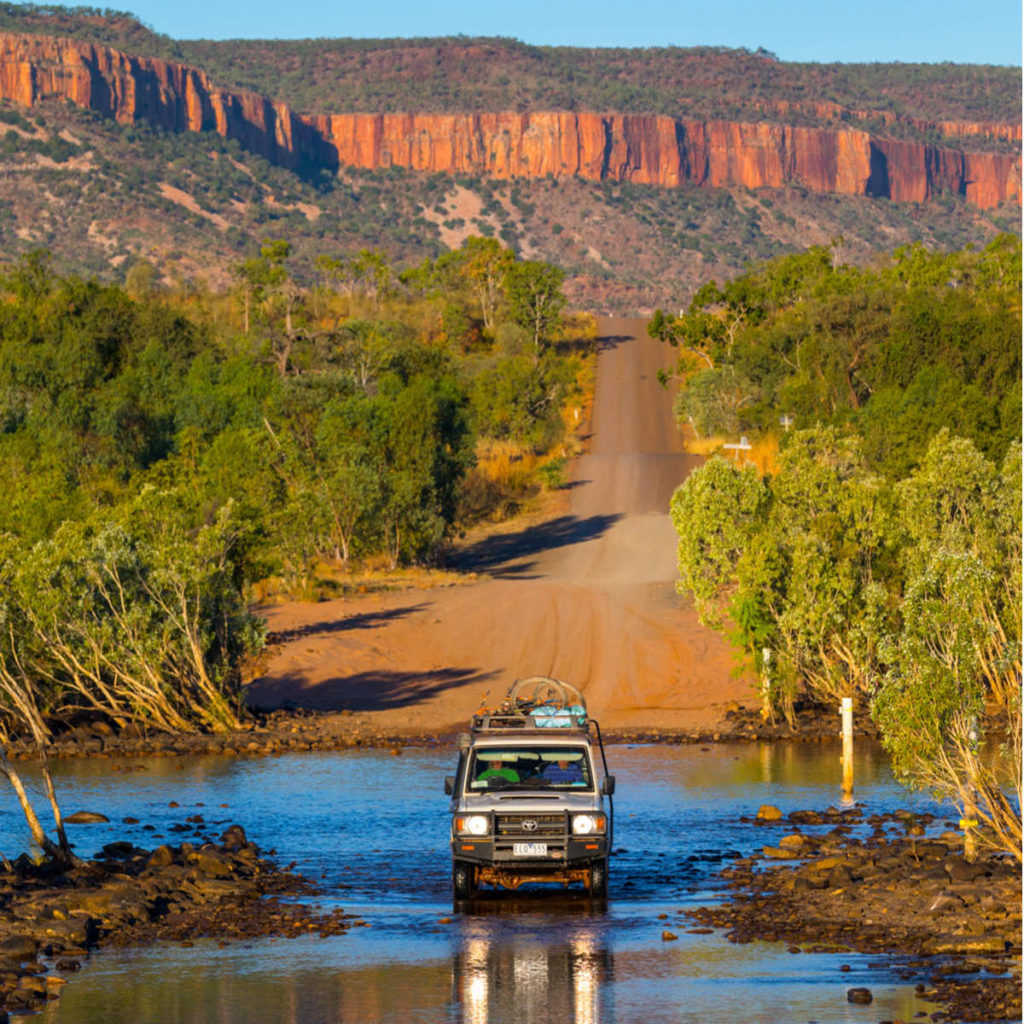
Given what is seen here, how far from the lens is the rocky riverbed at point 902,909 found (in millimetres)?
14641

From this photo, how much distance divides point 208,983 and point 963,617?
8592 mm

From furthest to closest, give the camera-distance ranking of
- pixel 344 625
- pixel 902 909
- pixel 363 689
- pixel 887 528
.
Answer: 1. pixel 344 625
2. pixel 363 689
3. pixel 887 528
4. pixel 902 909

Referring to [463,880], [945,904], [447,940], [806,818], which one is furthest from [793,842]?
[447,940]

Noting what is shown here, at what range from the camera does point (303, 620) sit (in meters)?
45.4

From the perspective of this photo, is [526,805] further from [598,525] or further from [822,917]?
[598,525]

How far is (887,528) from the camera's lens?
33875 mm

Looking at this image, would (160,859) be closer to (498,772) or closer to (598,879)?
(498,772)

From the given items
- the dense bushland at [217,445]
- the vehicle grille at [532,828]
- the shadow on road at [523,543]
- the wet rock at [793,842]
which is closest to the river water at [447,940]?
the wet rock at [793,842]

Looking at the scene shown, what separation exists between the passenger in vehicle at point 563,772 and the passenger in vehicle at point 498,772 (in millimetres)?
320

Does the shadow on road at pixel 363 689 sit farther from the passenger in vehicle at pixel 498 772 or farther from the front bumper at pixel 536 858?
the front bumper at pixel 536 858

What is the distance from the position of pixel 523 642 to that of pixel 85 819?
770 inches

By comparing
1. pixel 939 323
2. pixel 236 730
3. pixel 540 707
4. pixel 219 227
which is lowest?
pixel 236 730

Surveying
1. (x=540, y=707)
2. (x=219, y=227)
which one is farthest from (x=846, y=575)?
(x=219, y=227)

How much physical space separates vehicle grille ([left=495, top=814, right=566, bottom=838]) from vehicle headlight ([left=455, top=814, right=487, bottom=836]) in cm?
13
